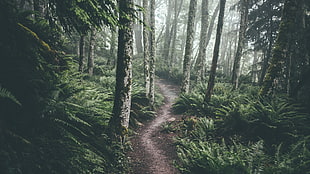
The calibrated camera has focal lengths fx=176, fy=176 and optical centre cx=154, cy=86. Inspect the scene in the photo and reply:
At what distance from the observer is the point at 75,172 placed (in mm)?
3219

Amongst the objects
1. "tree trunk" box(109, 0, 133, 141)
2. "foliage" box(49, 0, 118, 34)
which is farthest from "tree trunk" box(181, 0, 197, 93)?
"foliage" box(49, 0, 118, 34)

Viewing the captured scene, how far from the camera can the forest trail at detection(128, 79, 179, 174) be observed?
5543mm

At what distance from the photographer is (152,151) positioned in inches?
263

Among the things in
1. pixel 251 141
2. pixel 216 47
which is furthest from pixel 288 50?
pixel 251 141

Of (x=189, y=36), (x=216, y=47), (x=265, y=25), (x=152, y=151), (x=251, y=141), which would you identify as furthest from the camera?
(x=265, y=25)

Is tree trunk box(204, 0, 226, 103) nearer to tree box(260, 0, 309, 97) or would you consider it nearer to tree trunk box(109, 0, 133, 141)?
tree box(260, 0, 309, 97)

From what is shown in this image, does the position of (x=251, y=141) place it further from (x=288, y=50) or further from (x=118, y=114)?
(x=118, y=114)

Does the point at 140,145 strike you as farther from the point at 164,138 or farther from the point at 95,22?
the point at 95,22

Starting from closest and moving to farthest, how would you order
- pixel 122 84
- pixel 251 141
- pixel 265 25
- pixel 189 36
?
pixel 122 84 < pixel 251 141 < pixel 189 36 < pixel 265 25

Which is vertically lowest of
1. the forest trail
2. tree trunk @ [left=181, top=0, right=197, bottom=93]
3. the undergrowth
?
the forest trail

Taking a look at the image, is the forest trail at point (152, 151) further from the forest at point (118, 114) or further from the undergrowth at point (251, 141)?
the undergrowth at point (251, 141)

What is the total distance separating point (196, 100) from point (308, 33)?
6.19 m

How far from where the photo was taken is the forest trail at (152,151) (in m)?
5.54

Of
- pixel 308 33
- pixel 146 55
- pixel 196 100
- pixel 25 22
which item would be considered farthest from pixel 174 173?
pixel 308 33
